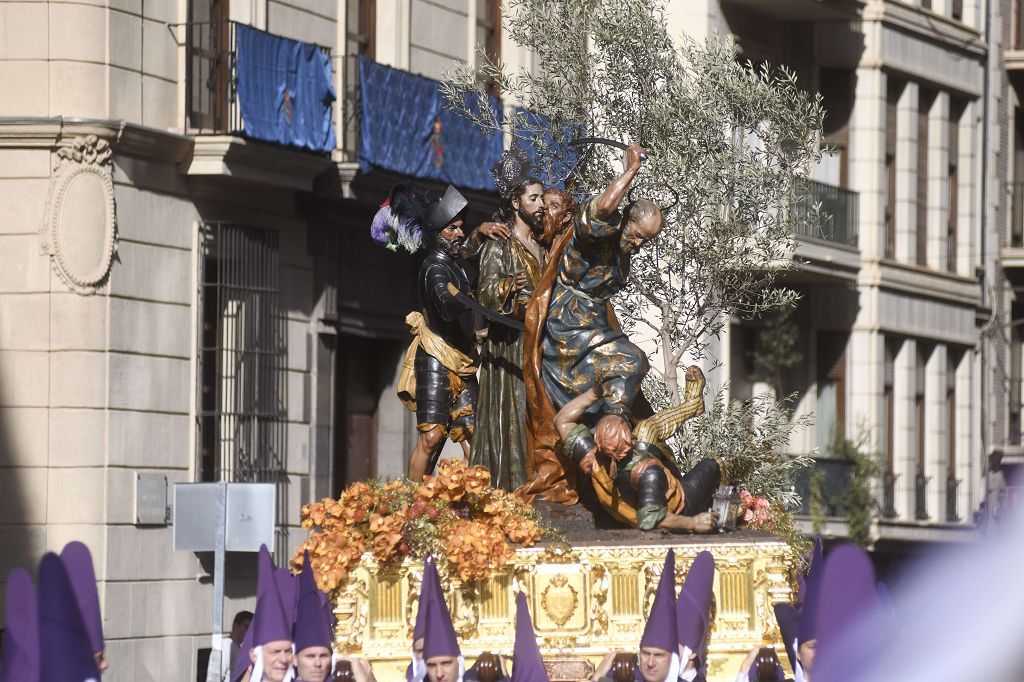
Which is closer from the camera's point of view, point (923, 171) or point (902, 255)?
point (902, 255)

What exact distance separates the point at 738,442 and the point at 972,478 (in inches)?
770

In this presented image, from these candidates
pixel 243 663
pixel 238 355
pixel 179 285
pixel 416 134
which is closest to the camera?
pixel 243 663

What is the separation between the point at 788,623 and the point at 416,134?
47.3 feet

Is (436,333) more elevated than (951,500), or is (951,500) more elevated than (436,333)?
(436,333)

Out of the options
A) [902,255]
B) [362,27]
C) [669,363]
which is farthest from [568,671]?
[902,255]

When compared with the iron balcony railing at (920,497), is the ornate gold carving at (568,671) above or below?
below

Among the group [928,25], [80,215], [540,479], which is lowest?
[540,479]

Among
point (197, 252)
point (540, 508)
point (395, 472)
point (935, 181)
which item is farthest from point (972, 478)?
point (540, 508)

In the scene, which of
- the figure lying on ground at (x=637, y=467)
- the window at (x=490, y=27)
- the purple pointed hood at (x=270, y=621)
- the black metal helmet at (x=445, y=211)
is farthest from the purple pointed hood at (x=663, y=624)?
the window at (x=490, y=27)

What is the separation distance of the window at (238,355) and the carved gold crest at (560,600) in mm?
10250

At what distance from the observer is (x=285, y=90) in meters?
25.2

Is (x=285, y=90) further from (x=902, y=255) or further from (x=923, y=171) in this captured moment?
(x=923, y=171)

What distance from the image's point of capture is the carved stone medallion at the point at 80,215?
75.7 feet

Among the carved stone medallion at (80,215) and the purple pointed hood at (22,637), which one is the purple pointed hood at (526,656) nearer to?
the purple pointed hood at (22,637)
